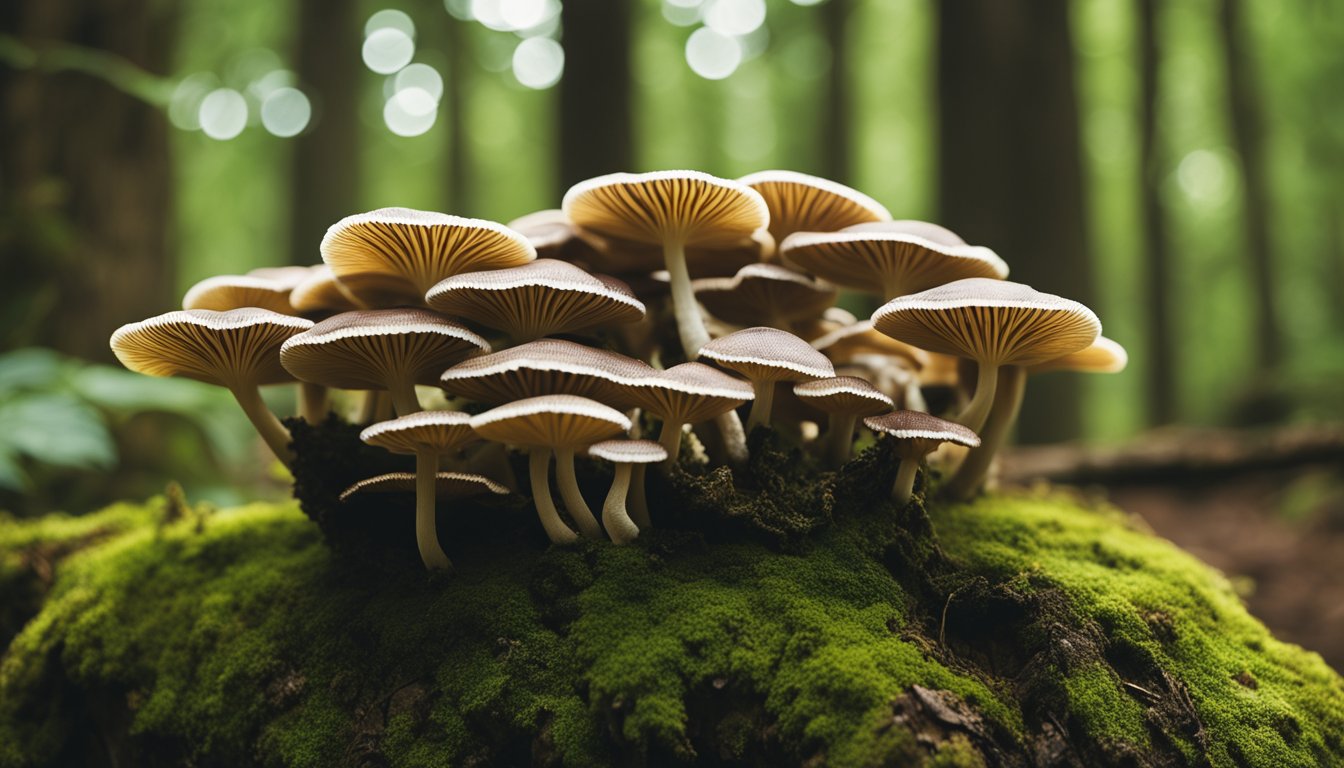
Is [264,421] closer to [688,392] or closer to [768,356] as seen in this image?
[688,392]

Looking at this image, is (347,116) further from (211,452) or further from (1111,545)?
(1111,545)

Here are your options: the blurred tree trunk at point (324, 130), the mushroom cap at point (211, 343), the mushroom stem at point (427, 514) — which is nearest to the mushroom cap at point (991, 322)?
the mushroom stem at point (427, 514)

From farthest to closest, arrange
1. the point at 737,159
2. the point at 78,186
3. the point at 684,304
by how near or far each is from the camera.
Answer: the point at 737,159 < the point at 78,186 < the point at 684,304

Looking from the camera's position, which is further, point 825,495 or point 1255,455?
point 1255,455

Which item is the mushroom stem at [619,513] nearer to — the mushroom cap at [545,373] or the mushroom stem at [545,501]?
the mushroom stem at [545,501]

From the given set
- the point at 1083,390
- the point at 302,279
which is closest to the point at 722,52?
the point at 1083,390

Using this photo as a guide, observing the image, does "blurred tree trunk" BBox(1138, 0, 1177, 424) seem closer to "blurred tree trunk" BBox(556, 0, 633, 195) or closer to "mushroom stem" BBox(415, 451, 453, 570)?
"blurred tree trunk" BBox(556, 0, 633, 195)

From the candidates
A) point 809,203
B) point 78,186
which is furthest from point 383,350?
point 78,186
